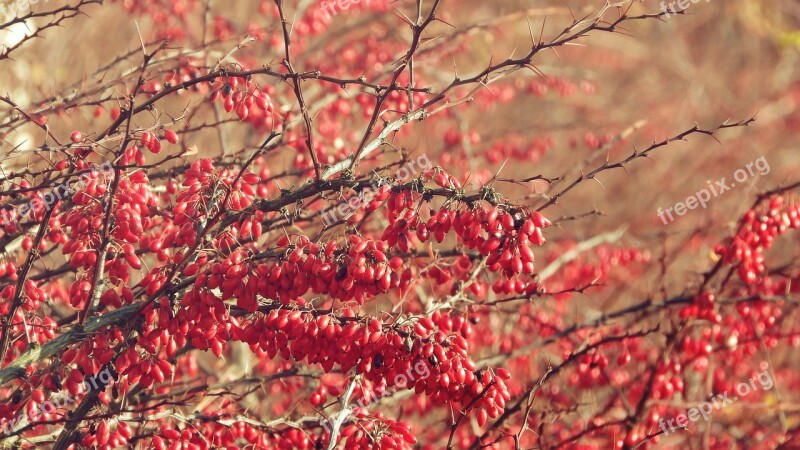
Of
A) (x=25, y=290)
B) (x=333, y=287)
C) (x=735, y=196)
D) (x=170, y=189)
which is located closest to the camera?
(x=333, y=287)

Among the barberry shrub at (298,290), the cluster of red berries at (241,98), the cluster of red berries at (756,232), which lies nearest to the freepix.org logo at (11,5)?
the barberry shrub at (298,290)

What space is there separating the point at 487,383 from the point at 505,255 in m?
0.57

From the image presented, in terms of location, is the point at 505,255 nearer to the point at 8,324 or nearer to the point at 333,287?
the point at 333,287

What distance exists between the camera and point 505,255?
9.95 feet

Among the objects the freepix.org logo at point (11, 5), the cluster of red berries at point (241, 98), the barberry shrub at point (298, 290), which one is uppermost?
the freepix.org logo at point (11, 5)

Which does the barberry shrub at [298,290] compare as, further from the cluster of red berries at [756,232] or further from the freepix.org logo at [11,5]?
the freepix.org logo at [11,5]

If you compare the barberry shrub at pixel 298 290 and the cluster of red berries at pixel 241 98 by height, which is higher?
the cluster of red berries at pixel 241 98

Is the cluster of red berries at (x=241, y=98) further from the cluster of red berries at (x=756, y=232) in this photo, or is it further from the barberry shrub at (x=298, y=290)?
the cluster of red berries at (x=756, y=232)

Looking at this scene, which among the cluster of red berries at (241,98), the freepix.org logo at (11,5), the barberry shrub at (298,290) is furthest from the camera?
the freepix.org logo at (11,5)

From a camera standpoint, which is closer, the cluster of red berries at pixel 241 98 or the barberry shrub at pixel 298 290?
the barberry shrub at pixel 298 290

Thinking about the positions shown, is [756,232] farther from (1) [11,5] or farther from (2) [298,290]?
(1) [11,5]

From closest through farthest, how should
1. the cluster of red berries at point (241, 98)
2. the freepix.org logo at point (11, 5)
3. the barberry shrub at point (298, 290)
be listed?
the barberry shrub at point (298, 290)
the cluster of red berries at point (241, 98)
the freepix.org logo at point (11, 5)

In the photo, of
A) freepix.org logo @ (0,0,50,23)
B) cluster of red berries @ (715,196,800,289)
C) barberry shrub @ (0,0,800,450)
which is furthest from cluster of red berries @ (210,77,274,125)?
cluster of red berries @ (715,196,800,289)

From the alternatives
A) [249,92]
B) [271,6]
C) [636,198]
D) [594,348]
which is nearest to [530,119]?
[636,198]
